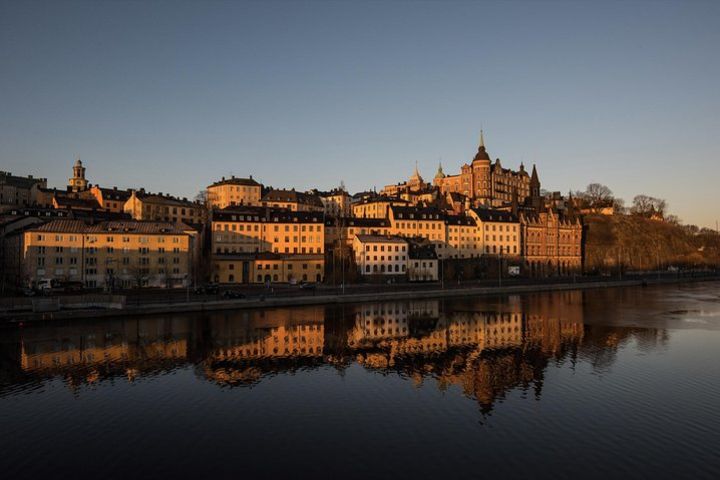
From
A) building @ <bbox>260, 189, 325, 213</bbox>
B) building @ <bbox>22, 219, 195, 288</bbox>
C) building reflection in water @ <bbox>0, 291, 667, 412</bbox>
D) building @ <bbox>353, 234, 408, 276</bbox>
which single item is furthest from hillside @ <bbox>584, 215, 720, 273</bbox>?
building @ <bbox>22, 219, 195, 288</bbox>

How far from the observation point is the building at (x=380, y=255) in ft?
258

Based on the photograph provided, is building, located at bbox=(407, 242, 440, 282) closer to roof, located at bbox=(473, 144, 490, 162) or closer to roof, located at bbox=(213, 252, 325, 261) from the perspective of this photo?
roof, located at bbox=(213, 252, 325, 261)

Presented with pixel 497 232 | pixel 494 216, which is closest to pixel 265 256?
pixel 497 232

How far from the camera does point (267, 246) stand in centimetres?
7900

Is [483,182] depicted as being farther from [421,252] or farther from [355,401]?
[355,401]

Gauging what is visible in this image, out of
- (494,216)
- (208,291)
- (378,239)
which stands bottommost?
(208,291)

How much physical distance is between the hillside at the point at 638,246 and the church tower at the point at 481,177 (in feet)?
87.3

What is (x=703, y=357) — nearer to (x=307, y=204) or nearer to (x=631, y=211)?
(x=307, y=204)

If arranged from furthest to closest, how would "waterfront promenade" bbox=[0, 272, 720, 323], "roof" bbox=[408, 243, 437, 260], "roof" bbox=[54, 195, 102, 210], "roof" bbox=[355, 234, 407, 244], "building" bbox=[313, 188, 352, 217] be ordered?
"building" bbox=[313, 188, 352, 217], "roof" bbox=[54, 195, 102, 210], "roof" bbox=[408, 243, 437, 260], "roof" bbox=[355, 234, 407, 244], "waterfront promenade" bbox=[0, 272, 720, 323]

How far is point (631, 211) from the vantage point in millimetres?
153375

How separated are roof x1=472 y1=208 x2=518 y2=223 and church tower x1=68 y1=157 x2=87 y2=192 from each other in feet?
279

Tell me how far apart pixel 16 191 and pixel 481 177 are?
110 m

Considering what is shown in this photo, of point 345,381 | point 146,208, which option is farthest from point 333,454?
point 146,208

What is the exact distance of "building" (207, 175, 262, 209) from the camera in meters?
112
